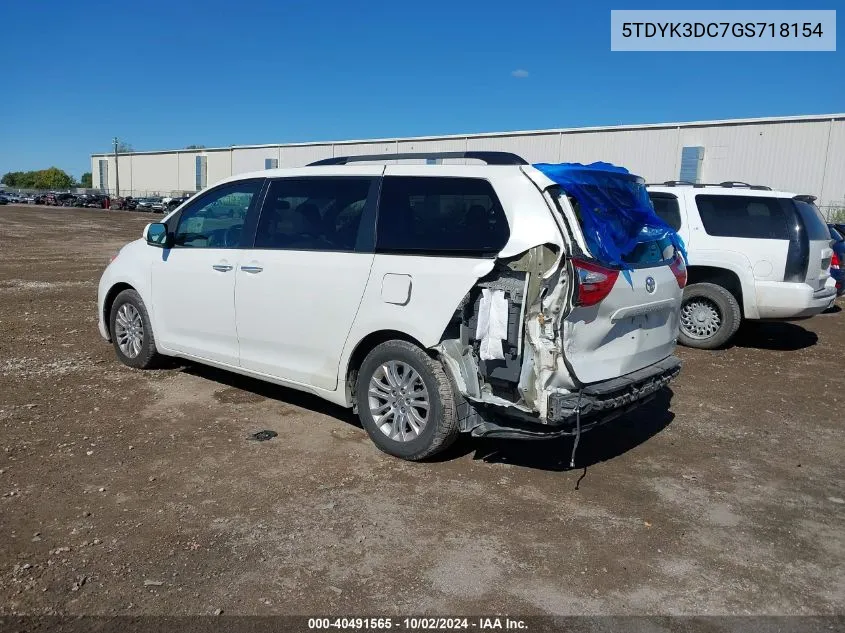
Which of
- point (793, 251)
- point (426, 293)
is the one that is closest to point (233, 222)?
point (426, 293)

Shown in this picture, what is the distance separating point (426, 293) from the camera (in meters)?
4.48

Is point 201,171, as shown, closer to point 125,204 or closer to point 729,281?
point 125,204

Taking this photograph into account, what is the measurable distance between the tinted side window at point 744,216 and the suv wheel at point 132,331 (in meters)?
6.57

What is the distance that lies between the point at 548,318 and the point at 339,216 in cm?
185

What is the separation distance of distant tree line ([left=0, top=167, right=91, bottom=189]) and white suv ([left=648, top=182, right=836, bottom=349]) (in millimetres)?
148152

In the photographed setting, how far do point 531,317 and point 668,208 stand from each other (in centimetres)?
577

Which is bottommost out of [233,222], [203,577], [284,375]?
[203,577]

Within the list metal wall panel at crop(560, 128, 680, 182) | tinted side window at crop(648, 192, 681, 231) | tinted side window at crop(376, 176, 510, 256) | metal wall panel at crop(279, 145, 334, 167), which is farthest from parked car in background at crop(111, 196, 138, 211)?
tinted side window at crop(376, 176, 510, 256)

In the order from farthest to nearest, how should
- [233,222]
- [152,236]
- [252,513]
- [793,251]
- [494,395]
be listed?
1. [793,251]
2. [152,236]
3. [233,222]
4. [494,395]
5. [252,513]

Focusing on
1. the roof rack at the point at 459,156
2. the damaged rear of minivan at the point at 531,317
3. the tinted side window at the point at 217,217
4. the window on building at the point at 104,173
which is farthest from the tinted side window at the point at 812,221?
the window on building at the point at 104,173

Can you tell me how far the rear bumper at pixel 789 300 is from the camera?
26.6ft

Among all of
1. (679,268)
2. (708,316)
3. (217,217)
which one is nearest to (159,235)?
(217,217)

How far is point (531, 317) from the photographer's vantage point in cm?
409

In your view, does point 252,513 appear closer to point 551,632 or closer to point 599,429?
point 551,632
